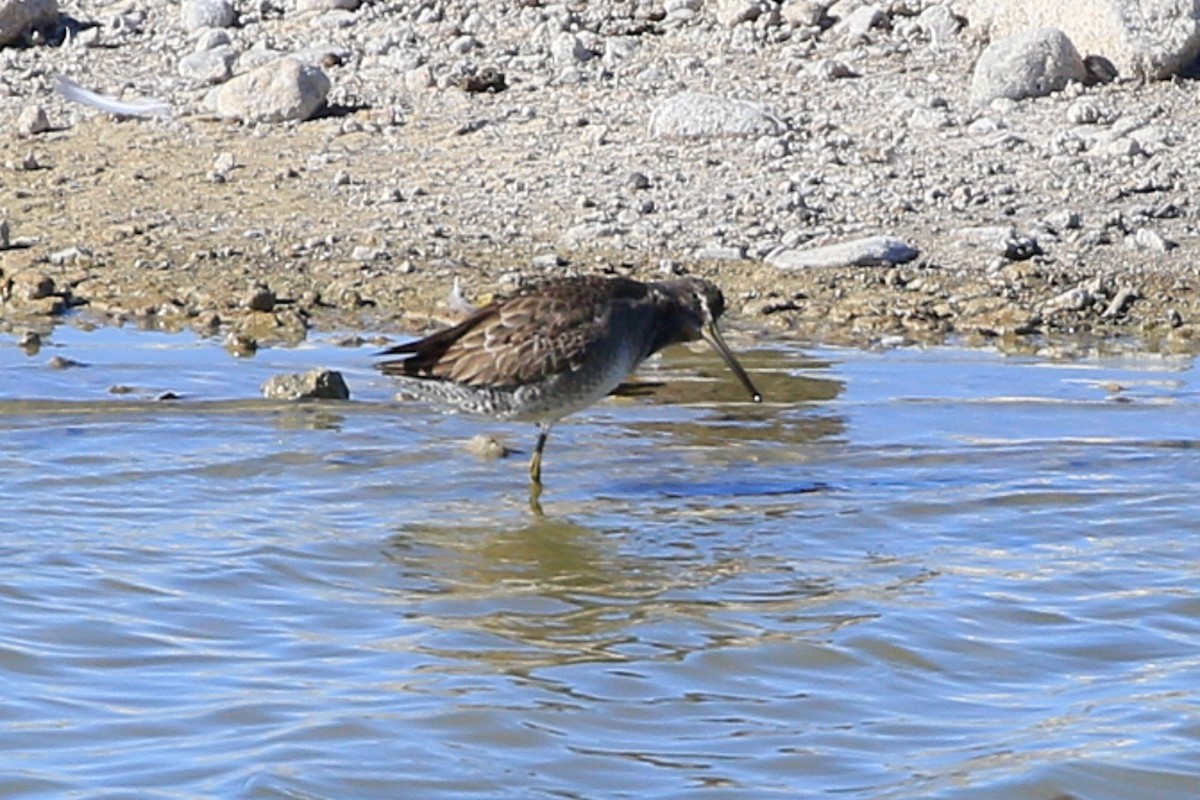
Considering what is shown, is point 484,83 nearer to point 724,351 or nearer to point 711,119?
point 711,119

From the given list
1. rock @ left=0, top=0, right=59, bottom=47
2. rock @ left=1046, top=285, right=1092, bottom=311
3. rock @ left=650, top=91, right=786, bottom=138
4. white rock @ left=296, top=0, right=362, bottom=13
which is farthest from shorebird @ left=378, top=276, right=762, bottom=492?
rock @ left=0, top=0, right=59, bottom=47

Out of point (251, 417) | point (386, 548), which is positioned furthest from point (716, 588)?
point (251, 417)

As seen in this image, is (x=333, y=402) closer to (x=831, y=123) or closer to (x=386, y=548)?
(x=386, y=548)

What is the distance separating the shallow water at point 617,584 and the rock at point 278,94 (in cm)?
291

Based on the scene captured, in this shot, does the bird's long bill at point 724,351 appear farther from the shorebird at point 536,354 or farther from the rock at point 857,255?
the rock at point 857,255

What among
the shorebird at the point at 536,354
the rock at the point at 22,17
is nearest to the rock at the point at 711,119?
the shorebird at the point at 536,354

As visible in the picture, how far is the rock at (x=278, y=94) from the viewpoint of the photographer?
13148 mm

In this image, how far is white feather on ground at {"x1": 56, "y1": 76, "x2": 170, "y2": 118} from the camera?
44.3 ft

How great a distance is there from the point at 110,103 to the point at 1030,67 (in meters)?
5.28

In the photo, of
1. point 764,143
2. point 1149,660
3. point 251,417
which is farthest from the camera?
point 764,143

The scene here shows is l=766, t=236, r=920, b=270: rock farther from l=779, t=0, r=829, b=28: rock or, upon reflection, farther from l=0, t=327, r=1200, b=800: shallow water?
l=779, t=0, r=829, b=28: rock

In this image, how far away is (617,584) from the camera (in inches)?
287

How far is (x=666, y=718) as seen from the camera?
5918 mm

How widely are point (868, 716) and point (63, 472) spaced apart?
3533mm
